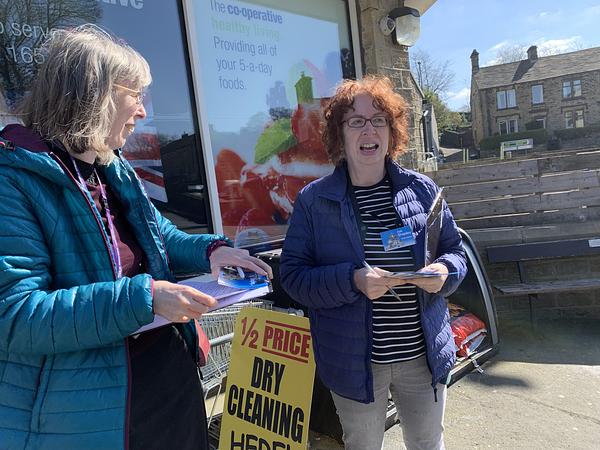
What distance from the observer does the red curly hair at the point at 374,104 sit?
1.97 metres

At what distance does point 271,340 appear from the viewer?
234 centimetres

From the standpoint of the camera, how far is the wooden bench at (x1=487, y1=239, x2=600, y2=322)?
14.9 ft

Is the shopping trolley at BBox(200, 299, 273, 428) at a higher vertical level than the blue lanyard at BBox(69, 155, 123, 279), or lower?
lower

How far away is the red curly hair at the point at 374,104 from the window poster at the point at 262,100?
73.2 inches

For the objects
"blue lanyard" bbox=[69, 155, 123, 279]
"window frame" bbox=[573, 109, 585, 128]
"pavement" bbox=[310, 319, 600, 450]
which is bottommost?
"pavement" bbox=[310, 319, 600, 450]

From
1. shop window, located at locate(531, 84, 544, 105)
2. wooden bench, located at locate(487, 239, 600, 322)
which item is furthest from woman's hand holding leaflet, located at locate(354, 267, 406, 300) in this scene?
shop window, located at locate(531, 84, 544, 105)

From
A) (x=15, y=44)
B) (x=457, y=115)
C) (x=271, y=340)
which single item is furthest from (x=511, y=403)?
(x=457, y=115)

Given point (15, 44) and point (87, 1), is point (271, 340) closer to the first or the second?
point (15, 44)

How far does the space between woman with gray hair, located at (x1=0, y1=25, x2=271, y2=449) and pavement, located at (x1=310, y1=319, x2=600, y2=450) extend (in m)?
1.97

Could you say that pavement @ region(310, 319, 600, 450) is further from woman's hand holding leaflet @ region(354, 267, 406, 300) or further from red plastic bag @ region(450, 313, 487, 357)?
woman's hand holding leaflet @ region(354, 267, 406, 300)

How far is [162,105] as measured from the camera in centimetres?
344

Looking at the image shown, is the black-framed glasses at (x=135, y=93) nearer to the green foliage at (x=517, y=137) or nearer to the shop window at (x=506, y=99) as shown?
the green foliage at (x=517, y=137)

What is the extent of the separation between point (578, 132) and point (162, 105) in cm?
5091

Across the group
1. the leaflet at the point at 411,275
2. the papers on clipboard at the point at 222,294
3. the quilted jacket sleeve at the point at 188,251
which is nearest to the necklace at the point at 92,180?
the quilted jacket sleeve at the point at 188,251
